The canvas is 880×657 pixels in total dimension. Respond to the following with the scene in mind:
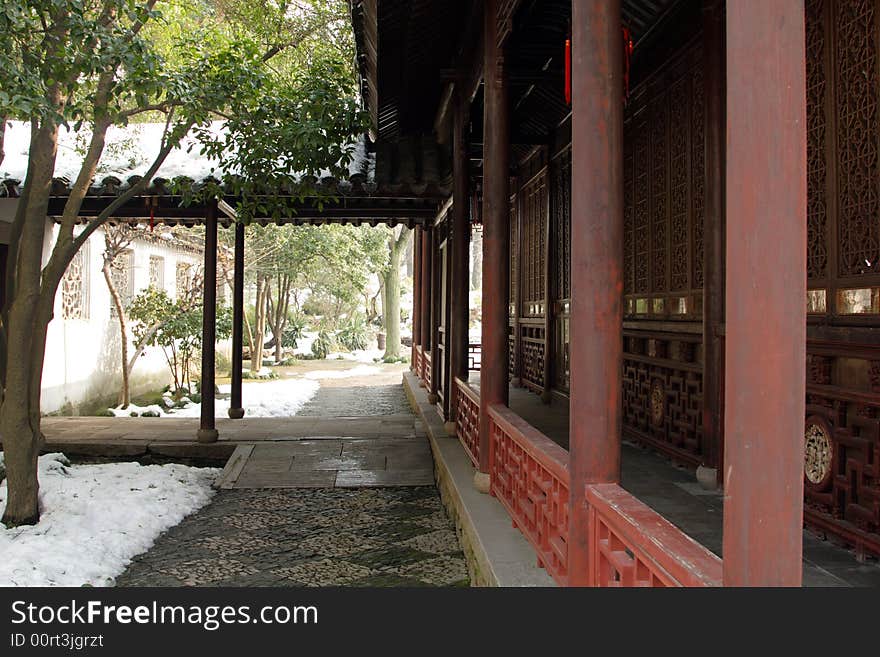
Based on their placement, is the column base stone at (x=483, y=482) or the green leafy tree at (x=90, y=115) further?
the column base stone at (x=483, y=482)

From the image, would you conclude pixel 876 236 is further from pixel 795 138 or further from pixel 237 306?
pixel 237 306

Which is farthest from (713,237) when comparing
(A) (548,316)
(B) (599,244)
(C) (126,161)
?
(C) (126,161)

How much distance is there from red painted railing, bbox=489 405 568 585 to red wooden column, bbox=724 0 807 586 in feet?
5.17

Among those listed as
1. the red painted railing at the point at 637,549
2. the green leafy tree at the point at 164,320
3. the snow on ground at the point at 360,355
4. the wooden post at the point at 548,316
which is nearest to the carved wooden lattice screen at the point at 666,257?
the wooden post at the point at 548,316

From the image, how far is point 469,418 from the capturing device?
6.41 m

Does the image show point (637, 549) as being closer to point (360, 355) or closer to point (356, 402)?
point (356, 402)

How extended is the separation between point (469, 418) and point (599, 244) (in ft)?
12.3

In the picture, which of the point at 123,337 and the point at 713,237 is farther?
the point at 123,337

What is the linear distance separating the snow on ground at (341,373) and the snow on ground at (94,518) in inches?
457

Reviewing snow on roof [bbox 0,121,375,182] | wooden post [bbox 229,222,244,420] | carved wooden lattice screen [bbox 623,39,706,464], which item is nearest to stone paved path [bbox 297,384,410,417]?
wooden post [bbox 229,222,244,420]

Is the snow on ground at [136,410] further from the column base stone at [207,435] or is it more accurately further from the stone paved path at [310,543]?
the stone paved path at [310,543]

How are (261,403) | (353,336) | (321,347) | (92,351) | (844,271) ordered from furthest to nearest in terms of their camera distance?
1. (353,336)
2. (321,347)
3. (261,403)
4. (92,351)
5. (844,271)

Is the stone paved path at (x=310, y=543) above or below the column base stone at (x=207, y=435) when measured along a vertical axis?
below

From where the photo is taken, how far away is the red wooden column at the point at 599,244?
283 centimetres
